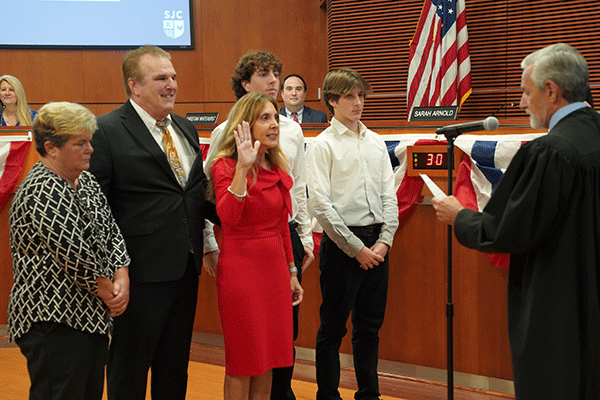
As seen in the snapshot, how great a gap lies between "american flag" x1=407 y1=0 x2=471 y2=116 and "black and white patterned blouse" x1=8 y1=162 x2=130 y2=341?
353 cm

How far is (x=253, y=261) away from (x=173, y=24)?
5.43m

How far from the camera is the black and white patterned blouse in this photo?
1.69 m

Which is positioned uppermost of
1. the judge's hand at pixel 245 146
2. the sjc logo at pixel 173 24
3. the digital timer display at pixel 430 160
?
the sjc logo at pixel 173 24

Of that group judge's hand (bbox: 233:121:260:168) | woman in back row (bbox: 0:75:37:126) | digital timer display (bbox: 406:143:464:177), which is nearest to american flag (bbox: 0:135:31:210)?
woman in back row (bbox: 0:75:37:126)

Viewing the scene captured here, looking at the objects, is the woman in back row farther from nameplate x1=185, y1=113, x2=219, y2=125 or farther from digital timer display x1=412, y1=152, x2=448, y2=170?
digital timer display x1=412, y1=152, x2=448, y2=170

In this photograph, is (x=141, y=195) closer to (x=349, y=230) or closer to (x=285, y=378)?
(x=349, y=230)

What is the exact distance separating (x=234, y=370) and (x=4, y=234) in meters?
2.71

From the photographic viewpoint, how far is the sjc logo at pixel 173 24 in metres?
6.74

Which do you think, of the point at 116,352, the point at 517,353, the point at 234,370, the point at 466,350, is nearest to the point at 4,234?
the point at 116,352

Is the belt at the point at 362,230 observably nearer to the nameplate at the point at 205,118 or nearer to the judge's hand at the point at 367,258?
the judge's hand at the point at 367,258

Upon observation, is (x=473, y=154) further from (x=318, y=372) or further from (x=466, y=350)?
(x=318, y=372)

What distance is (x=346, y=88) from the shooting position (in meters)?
2.61

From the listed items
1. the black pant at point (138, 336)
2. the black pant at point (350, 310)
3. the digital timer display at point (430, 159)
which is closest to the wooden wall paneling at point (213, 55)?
the digital timer display at point (430, 159)

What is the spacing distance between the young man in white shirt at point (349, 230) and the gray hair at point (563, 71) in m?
1.06
